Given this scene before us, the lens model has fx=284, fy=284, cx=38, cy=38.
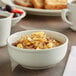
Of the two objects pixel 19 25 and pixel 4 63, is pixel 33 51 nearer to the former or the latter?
pixel 4 63

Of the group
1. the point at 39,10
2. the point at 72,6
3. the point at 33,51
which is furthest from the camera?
the point at 39,10

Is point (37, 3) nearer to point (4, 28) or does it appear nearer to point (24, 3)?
point (24, 3)

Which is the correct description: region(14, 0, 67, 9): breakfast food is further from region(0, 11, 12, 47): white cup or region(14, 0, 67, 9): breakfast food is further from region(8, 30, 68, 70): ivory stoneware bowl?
region(8, 30, 68, 70): ivory stoneware bowl

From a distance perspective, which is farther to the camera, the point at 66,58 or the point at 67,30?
the point at 67,30

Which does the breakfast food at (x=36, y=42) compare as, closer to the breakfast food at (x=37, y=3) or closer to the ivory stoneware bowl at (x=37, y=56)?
the ivory stoneware bowl at (x=37, y=56)

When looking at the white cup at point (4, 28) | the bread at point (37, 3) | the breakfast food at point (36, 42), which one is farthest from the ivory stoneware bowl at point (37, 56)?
the bread at point (37, 3)

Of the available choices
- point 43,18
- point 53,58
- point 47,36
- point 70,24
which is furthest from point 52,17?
point 53,58

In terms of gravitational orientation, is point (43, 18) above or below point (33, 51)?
below
